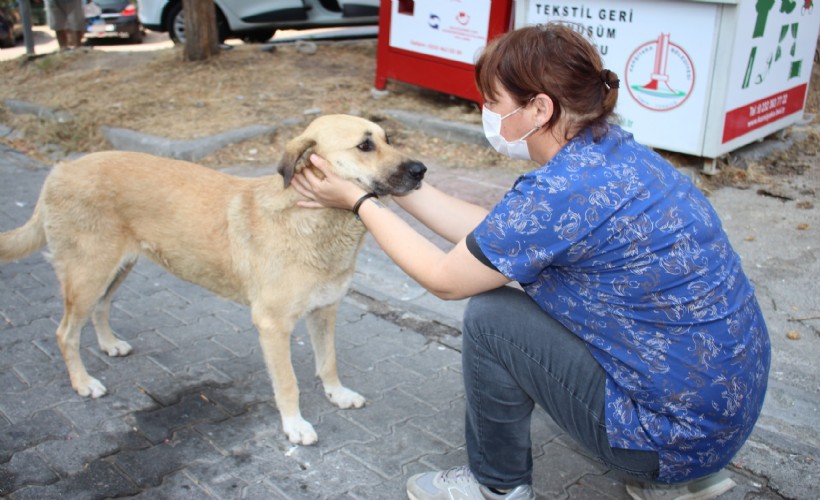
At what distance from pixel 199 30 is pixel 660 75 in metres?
5.37

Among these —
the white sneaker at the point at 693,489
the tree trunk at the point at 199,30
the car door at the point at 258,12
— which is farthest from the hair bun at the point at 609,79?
the car door at the point at 258,12

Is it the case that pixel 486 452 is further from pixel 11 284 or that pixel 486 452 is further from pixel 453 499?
pixel 11 284

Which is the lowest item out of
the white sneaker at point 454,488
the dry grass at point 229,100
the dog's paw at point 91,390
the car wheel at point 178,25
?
the dog's paw at point 91,390

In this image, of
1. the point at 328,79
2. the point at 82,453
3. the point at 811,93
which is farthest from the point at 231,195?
the point at 811,93

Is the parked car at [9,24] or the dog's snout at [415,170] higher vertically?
the dog's snout at [415,170]

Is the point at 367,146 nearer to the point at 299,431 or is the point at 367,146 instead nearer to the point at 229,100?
the point at 299,431

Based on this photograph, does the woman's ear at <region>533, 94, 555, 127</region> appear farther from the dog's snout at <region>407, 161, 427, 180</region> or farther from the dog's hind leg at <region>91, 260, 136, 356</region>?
the dog's hind leg at <region>91, 260, 136, 356</region>

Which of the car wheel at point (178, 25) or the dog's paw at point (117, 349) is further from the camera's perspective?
the car wheel at point (178, 25)

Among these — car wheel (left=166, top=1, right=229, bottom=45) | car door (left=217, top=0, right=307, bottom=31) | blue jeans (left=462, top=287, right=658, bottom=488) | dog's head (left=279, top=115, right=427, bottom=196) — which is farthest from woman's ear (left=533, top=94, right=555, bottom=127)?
car wheel (left=166, top=1, right=229, bottom=45)

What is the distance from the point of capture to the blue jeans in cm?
233

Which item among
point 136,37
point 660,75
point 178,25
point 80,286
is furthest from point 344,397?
point 136,37

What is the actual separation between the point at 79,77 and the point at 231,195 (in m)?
6.53

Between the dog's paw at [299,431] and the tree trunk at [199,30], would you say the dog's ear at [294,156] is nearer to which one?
the dog's paw at [299,431]

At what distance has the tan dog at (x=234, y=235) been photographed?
297 centimetres
